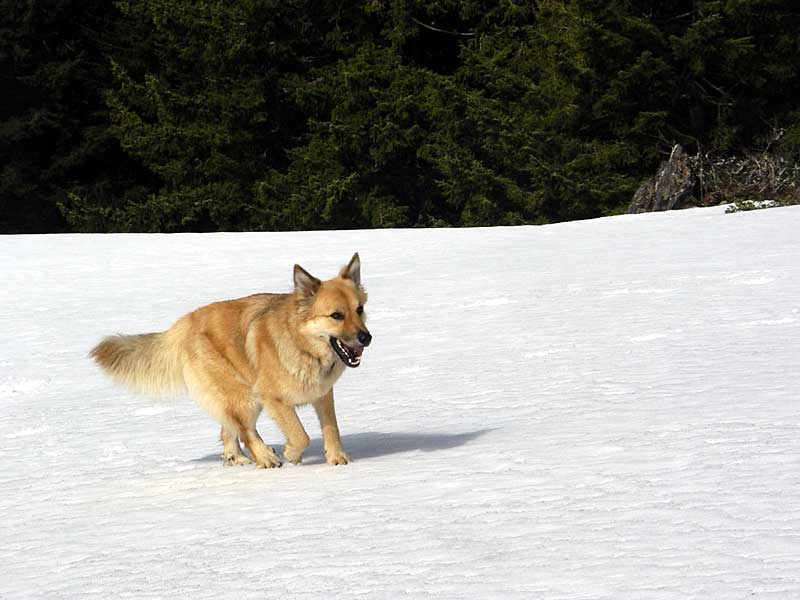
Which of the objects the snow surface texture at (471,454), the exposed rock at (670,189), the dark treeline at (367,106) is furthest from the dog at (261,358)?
the dark treeline at (367,106)

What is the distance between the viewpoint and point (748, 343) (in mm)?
10375

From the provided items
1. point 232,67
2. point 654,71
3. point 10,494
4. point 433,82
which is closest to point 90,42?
point 232,67

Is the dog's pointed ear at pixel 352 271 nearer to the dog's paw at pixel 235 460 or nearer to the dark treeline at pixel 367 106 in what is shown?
the dog's paw at pixel 235 460

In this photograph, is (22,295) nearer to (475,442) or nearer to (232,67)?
(475,442)

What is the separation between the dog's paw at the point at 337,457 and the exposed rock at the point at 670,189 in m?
20.3

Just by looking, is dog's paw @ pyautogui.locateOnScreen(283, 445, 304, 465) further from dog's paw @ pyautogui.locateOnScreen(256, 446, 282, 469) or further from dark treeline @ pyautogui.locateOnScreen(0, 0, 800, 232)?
dark treeline @ pyautogui.locateOnScreen(0, 0, 800, 232)

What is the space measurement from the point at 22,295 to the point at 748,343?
462 inches

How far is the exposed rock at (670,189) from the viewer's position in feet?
86.1

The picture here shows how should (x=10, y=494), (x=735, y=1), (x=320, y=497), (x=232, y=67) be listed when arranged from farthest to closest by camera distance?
(x=232, y=67), (x=735, y=1), (x=10, y=494), (x=320, y=497)

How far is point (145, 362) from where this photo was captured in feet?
25.6

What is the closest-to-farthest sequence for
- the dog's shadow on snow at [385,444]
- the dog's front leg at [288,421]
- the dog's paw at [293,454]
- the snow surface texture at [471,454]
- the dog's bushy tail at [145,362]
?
the snow surface texture at [471,454] < the dog's front leg at [288,421] < the dog's paw at [293,454] < the dog's shadow on snow at [385,444] < the dog's bushy tail at [145,362]

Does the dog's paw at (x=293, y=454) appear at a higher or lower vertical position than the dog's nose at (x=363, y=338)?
lower

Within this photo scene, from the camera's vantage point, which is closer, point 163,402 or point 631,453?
point 631,453

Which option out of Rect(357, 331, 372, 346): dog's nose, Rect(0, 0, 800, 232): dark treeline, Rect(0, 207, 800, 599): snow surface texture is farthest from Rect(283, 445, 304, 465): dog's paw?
Rect(0, 0, 800, 232): dark treeline
